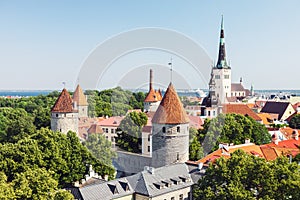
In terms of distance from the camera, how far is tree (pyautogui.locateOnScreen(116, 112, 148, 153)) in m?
35.7

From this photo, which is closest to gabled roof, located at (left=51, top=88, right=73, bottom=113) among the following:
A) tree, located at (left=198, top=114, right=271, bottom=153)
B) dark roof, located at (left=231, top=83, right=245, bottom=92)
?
tree, located at (left=198, top=114, right=271, bottom=153)

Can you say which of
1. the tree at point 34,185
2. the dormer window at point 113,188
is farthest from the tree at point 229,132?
the tree at point 34,185

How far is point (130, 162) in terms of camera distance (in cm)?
3378

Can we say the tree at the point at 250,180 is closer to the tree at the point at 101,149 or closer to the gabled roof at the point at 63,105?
the tree at the point at 101,149

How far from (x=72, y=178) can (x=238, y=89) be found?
296 feet

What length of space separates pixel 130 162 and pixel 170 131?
7.04 meters

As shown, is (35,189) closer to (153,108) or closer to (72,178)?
(72,178)

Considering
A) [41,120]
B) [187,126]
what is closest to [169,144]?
[187,126]

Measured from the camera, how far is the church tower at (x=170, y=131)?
28466 mm

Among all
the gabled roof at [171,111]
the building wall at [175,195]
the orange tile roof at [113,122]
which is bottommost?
the building wall at [175,195]

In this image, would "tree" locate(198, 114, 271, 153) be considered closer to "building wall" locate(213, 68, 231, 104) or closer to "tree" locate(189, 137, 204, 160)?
"tree" locate(189, 137, 204, 160)

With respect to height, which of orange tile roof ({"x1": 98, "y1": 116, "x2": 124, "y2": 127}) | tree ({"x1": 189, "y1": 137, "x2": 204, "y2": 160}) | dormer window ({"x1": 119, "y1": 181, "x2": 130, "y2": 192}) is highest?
orange tile roof ({"x1": 98, "y1": 116, "x2": 124, "y2": 127})

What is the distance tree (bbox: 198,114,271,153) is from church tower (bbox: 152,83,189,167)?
255 inches

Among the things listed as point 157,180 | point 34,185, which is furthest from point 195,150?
point 34,185
